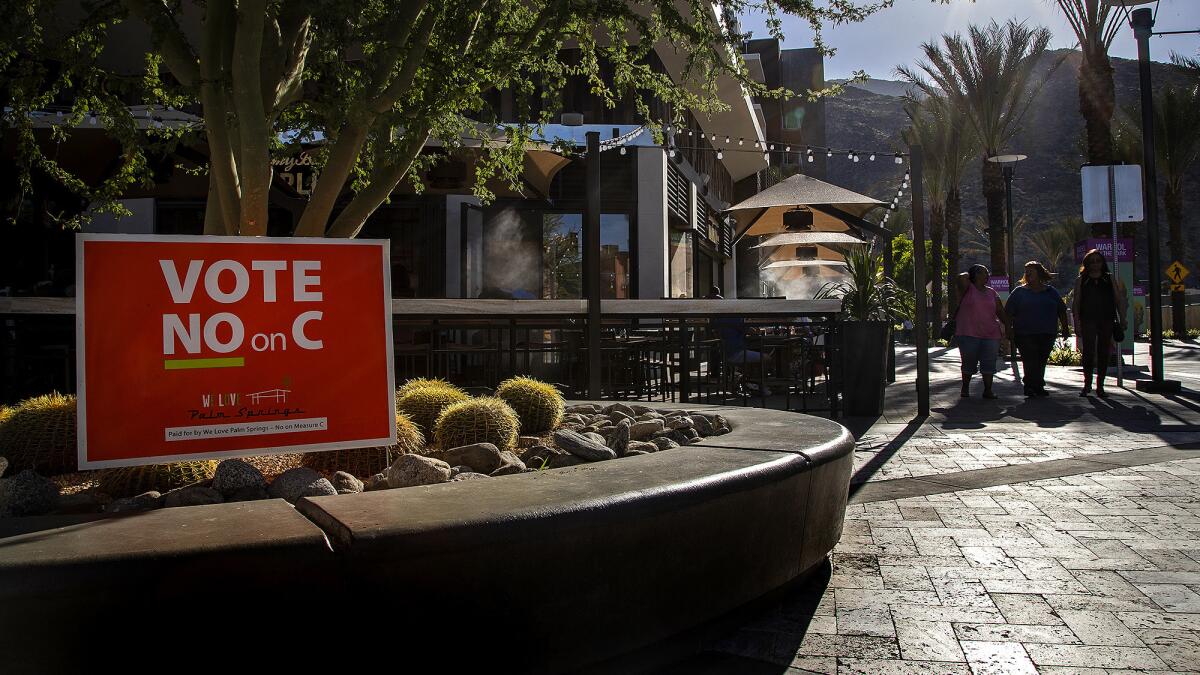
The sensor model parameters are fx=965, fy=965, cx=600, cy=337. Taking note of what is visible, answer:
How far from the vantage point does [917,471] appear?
6.49m

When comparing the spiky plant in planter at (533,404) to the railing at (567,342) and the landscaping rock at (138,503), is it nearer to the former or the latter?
the railing at (567,342)

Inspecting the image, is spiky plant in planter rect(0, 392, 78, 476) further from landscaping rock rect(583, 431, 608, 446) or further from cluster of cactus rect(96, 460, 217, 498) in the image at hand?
landscaping rock rect(583, 431, 608, 446)

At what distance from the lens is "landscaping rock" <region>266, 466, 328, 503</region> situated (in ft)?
10.2

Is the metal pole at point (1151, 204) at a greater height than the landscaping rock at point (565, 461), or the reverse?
the metal pole at point (1151, 204)

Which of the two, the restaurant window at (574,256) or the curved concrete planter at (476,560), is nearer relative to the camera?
the curved concrete planter at (476,560)

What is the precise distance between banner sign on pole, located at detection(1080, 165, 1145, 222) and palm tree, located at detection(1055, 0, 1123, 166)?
5396 mm

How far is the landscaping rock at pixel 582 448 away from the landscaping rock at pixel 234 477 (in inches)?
47.9

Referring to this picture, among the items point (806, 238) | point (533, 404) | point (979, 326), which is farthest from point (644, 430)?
point (806, 238)

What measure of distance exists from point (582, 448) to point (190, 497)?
4.92 ft

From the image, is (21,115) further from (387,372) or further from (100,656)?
(100,656)

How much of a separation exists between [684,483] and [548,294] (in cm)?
1385

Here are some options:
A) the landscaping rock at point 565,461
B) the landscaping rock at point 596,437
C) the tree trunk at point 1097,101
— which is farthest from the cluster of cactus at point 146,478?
the tree trunk at point 1097,101

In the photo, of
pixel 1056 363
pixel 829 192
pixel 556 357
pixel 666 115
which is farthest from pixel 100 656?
pixel 1056 363

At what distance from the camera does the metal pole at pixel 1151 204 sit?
39.9ft
